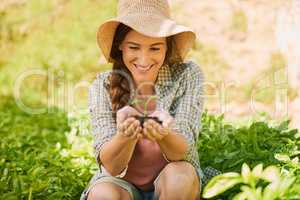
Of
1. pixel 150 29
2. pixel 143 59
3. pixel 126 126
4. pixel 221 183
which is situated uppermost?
pixel 150 29

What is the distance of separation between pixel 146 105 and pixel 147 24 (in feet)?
1.35

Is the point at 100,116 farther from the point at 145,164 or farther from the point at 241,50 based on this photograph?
the point at 241,50

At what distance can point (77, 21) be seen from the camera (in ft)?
21.9

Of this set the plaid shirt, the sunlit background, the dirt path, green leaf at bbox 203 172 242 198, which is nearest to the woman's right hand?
the plaid shirt

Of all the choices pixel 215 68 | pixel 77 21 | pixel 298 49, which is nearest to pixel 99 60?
pixel 77 21

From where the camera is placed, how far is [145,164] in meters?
2.88

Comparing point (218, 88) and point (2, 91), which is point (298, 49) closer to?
point (218, 88)

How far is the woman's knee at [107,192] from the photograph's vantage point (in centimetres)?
268

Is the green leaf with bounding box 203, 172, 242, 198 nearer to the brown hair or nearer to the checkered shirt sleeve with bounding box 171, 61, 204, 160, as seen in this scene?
the checkered shirt sleeve with bounding box 171, 61, 204, 160

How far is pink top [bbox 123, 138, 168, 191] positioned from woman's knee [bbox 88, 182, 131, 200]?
13 centimetres

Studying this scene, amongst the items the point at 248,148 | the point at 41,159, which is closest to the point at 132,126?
the point at 248,148

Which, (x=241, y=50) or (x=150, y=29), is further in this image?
(x=241, y=50)

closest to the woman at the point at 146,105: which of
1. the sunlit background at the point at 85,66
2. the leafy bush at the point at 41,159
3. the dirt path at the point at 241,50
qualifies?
the leafy bush at the point at 41,159

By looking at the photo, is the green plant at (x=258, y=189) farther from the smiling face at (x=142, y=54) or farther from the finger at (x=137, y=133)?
the smiling face at (x=142, y=54)
